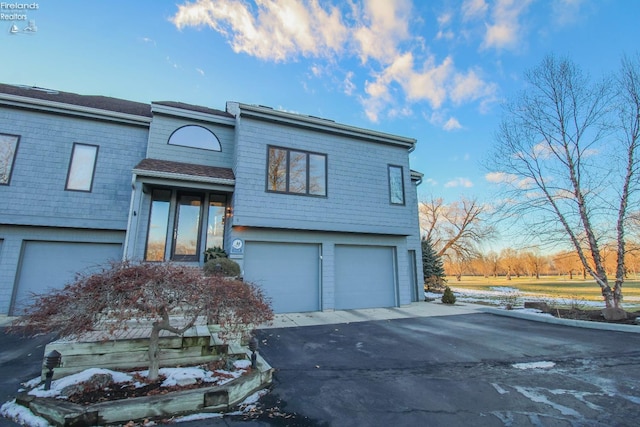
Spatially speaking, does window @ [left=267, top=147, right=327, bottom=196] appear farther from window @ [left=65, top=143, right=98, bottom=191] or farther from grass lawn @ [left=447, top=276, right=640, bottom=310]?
grass lawn @ [left=447, top=276, right=640, bottom=310]

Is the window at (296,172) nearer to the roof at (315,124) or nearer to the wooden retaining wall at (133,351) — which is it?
the roof at (315,124)

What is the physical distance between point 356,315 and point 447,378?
16.3 feet

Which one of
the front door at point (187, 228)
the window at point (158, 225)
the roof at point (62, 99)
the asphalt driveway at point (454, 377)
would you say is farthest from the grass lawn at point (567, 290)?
the roof at point (62, 99)

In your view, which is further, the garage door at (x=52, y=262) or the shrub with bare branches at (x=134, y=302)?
the garage door at (x=52, y=262)

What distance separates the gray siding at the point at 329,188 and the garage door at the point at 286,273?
2.76 ft

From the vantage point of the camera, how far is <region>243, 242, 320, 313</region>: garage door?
873 cm

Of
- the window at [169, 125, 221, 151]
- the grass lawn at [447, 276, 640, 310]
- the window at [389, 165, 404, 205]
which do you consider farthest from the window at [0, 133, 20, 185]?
the grass lawn at [447, 276, 640, 310]

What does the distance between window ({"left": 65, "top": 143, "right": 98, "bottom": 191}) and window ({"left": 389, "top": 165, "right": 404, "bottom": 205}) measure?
1024 cm

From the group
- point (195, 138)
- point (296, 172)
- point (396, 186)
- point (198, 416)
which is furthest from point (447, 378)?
point (195, 138)

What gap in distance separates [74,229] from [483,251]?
28694mm

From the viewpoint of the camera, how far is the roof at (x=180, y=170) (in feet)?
26.4

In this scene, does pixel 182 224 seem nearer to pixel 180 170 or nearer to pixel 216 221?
pixel 216 221

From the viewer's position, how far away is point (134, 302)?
2.97m

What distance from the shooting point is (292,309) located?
893cm
